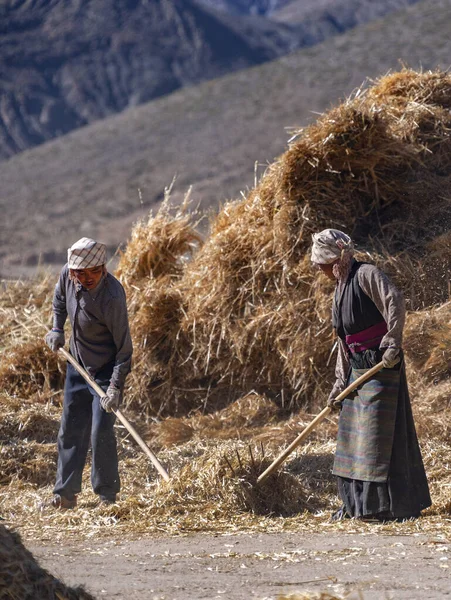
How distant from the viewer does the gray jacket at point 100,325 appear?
528 centimetres

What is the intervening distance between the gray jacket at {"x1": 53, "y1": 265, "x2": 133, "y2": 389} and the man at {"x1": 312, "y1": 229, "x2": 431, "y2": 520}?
1156 mm

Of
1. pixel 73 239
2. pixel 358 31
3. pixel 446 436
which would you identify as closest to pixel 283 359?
pixel 446 436

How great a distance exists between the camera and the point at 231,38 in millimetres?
62250

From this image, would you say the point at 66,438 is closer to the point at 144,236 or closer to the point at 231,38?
the point at 144,236

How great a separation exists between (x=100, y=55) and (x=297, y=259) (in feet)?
167

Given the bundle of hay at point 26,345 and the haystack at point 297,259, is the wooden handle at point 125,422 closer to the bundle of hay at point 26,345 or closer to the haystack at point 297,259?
the haystack at point 297,259

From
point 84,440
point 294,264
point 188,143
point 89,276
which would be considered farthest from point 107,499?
point 188,143

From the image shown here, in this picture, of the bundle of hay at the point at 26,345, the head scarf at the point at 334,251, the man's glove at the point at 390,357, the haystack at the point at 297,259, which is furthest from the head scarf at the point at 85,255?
the bundle of hay at the point at 26,345

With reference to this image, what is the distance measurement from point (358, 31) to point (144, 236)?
3643cm

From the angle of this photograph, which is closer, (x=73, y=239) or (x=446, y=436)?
(x=446, y=436)

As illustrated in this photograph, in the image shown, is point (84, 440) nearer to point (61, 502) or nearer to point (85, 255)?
point (61, 502)

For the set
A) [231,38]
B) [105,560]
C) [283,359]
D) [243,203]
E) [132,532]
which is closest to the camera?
[105,560]

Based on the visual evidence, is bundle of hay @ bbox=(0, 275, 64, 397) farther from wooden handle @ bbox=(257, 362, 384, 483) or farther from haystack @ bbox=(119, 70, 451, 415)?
wooden handle @ bbox=(257, 362, 384, 483)

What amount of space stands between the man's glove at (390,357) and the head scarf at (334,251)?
18.5 inches
